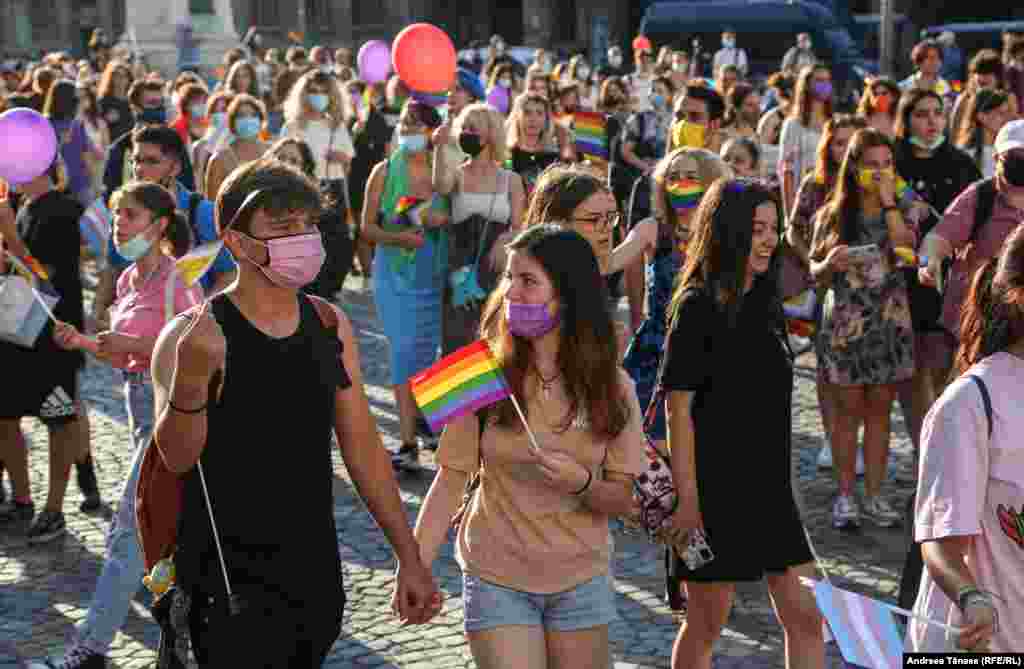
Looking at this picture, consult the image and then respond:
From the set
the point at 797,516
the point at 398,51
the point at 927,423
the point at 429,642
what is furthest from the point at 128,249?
the point at 398,51

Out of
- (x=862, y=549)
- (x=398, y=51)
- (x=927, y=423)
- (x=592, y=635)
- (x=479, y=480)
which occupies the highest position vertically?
(x=398, y=51)

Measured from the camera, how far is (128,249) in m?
5.04

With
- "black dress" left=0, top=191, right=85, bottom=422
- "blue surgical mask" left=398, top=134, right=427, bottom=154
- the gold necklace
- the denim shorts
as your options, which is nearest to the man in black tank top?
the denim shorts

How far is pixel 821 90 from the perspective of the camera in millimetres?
9469

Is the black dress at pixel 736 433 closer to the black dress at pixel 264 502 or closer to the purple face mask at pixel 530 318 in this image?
the purple face mask at pixel 530 318

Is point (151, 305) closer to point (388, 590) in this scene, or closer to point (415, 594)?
point (388, 590)

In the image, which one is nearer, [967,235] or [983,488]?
[983,488]

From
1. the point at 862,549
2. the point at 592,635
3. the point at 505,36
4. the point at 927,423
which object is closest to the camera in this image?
the point at 927,423

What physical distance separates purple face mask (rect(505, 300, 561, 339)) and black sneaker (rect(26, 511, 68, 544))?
3592 millimetres

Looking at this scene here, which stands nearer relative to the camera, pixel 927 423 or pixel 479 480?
pixel 927 423

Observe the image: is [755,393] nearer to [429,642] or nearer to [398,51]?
[429,642]

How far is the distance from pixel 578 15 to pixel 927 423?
41.8 metres

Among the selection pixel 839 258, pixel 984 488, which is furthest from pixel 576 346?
pixel 839 258

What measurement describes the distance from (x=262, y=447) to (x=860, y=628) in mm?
1209
